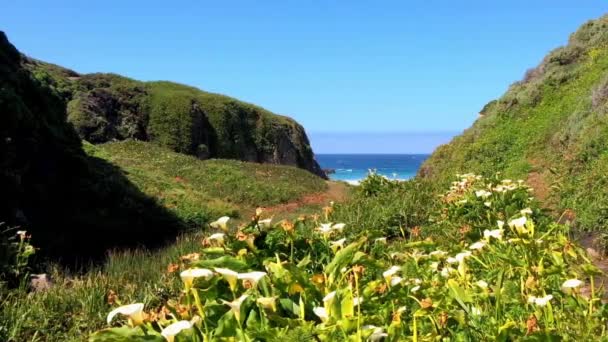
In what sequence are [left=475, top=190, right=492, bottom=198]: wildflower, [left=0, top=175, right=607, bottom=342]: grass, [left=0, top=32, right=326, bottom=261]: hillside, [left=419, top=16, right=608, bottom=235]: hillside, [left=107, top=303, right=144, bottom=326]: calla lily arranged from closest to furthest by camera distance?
[left=107, top=303, right=144, bottom=326]: calla lily → [left=0, top=175, right=607, bottom=342]: grass → [left=475, top=190, right=492, bottom=198]: wildflower → [left=419, top=16, right=608, bottom=235]: hillside → [left=0, top=32, right=326, bottom=261]: hillside

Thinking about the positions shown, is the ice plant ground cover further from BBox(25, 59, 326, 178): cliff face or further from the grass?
BBox(25, 59, 326, 178): cliff face

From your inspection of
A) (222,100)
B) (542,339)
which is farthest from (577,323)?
(222,100)

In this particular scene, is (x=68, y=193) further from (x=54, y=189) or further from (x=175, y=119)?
(x=175, y=119)

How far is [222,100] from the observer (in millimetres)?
59844

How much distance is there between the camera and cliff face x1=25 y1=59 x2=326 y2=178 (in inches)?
1804

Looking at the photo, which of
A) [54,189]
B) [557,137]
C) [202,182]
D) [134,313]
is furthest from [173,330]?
[202,182]

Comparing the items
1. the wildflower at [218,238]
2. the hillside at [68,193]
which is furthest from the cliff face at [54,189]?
the wildflower at [218,238]

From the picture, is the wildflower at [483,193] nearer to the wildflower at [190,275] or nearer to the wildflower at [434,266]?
the wildflower at [434,266]

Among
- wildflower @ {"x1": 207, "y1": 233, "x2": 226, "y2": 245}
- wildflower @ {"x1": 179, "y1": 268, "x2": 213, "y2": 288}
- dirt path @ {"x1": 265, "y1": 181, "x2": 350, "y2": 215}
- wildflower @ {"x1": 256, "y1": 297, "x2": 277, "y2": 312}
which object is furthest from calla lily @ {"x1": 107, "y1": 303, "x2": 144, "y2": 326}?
dirt path @ {"x1": 265, "y1": 181, "x2": 350, "y2": 215}

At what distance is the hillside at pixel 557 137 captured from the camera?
995 cm

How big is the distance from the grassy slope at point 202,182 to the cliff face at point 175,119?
5189 mm

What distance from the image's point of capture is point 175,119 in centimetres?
5253

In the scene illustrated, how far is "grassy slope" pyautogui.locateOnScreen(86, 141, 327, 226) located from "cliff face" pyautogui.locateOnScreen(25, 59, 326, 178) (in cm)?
519

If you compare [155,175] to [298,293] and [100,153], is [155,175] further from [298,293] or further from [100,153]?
[298,293]
